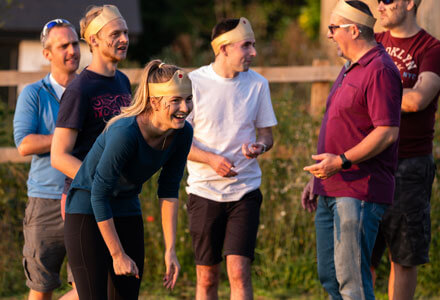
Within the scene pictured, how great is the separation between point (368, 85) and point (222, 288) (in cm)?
318

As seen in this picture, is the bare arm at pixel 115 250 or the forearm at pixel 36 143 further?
the forearm at pixel 36 143

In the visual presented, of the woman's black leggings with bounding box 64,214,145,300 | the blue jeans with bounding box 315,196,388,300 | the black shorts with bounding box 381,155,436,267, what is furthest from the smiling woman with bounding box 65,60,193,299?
the black shorts with bounding box 381,155,436,267

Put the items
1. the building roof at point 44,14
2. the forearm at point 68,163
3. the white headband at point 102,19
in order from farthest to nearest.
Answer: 1. the building roof at point 44,14
2. the white headband at point 102,19
3. the forearm at point 68,163

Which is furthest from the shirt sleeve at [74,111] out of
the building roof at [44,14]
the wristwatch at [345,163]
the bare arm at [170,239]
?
the building roof at [44,14]

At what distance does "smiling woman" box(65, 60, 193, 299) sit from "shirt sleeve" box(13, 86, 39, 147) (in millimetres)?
1031

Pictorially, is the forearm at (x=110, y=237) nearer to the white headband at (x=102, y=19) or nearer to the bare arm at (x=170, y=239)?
the bare arm at (x=170, y=239)

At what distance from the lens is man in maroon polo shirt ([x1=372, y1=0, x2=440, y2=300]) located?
5090 mm

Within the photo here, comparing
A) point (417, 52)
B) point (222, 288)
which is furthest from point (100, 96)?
point (222, 288)

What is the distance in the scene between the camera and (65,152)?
175 inches

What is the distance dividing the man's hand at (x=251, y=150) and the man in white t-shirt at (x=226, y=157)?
0.11 metres

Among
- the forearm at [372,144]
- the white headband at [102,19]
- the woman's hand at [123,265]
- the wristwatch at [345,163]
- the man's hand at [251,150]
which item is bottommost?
the woman's hand at [123,265]

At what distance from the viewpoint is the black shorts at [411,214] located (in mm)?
5172

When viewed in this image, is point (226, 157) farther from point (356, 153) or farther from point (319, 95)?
point (319, 95)

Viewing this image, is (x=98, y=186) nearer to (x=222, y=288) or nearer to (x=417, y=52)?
(x=417, y=52)
